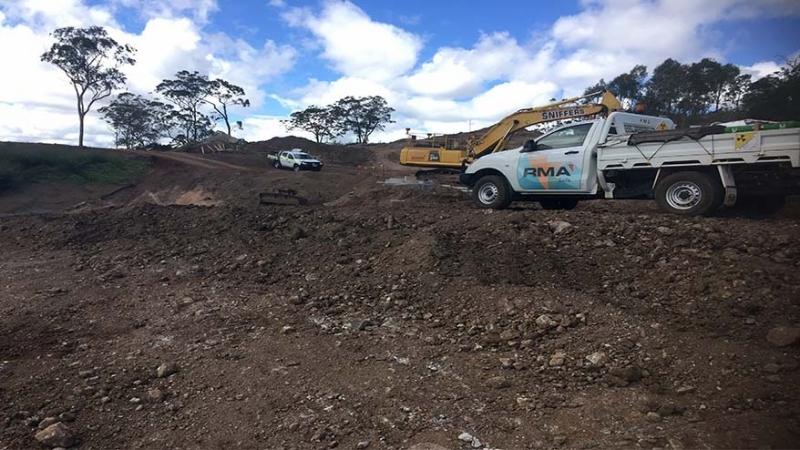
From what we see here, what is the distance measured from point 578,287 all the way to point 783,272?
1816 mm

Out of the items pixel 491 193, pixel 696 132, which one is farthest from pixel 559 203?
pixel 696 132

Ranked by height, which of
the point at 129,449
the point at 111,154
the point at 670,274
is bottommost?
the point at 129,449

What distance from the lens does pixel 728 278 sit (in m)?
4.84

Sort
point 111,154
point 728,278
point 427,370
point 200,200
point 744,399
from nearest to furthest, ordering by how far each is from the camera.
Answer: point 744,399, point 427,370, point 728,278, point 200,200, point 111,154

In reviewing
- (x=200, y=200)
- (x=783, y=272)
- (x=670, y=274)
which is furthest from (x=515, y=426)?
(x=200, y=200)

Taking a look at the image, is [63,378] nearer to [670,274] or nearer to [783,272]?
[670,274]

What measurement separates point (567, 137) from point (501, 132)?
410 centimetres

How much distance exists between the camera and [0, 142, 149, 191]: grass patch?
2231 centimetres

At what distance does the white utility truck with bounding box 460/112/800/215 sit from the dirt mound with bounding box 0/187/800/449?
0.76m

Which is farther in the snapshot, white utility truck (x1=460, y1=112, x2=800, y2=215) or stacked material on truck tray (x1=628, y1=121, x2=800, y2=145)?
white utility truck (x1=460, y1=112, x2=800, y2=215)

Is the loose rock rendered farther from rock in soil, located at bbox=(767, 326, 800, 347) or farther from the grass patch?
the grass patch

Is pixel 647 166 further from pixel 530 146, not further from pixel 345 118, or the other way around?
pixel 345 118

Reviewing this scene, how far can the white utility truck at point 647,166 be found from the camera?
669 cm

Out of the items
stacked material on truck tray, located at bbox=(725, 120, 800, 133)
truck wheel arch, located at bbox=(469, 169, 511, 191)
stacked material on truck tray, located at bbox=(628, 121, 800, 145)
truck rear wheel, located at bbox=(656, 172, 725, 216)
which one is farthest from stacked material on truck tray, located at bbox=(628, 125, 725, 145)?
truck wheel arch, located at bbox=(469, 169, 511, 191)
